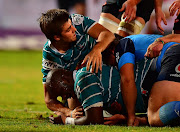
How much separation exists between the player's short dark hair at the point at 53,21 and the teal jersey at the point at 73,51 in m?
0.18

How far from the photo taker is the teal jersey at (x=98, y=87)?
3.40 metres

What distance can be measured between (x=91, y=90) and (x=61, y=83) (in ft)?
1.04

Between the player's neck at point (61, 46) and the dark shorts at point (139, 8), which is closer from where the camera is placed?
the player's neck at point (61, 46)

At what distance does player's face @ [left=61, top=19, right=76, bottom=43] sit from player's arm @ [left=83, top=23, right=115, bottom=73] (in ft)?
0.85

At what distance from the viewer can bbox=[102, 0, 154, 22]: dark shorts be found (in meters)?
5.09

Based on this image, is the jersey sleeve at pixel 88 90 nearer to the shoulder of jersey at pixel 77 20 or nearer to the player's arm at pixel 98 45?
the player's arm at pixel 98 45

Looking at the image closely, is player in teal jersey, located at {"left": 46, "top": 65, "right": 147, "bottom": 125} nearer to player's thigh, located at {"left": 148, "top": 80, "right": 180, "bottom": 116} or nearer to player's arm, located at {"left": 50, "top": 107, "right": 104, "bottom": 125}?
player's arm, located at {"left": 50, "top": 107, "right": 104, "bottom": 125}

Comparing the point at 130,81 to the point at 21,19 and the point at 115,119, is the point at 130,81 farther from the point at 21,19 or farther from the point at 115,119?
the point at 21,19

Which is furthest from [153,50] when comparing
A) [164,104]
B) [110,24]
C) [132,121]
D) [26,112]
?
[26,112]

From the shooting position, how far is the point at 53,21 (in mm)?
3924

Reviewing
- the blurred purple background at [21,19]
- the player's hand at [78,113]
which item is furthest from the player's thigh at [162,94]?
the blurred purple background at [21,19]

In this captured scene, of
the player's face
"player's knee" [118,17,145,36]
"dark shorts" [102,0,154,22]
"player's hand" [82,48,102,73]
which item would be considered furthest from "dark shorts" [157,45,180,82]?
"dark shorts" [102,0,154,22]

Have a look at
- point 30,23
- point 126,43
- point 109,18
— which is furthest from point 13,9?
point 126,43

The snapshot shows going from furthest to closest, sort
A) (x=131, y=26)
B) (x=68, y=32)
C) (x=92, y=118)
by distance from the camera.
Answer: (x=131, y=26) → (x=68, y=32) → (x=92, y=118)
